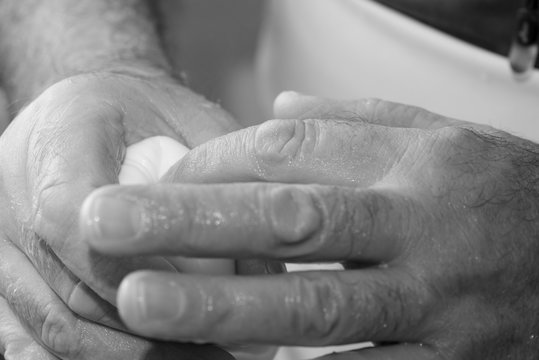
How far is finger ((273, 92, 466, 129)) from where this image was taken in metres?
0.76

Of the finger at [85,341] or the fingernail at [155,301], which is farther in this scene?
the finger at [85,341]

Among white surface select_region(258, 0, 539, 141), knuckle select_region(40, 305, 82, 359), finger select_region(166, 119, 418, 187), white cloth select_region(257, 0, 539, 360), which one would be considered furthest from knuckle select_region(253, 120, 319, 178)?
white surface select_region(258, 0, 539, 141)

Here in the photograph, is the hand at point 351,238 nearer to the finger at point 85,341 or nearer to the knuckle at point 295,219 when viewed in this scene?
the knuckle at point 295,219

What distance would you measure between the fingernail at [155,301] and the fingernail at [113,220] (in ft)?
0.11

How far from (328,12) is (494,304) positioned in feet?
2.62

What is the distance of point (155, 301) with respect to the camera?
0.44 metres

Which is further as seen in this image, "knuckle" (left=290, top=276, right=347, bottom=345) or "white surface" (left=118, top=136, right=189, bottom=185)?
"white surface" (left=118, top=136, right=189, bottom=185)

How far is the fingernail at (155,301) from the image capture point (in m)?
0.44

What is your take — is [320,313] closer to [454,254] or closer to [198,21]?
[454,254]

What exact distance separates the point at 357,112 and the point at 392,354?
0.33m

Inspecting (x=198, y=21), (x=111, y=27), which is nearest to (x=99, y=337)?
(x=111, y=27)

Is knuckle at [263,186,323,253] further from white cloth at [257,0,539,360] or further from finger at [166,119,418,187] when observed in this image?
white cloth at [257,0,539,360]

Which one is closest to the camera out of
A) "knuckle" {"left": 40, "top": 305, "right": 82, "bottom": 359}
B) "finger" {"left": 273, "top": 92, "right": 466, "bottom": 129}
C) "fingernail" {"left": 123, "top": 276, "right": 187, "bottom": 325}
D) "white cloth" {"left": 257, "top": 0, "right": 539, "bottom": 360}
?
"fingernail" {"left": 123, "top": 276, "right": 187, "bottom": 325}

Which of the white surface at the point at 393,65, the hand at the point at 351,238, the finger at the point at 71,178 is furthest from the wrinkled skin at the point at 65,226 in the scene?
the white surface at the point at 393,65
